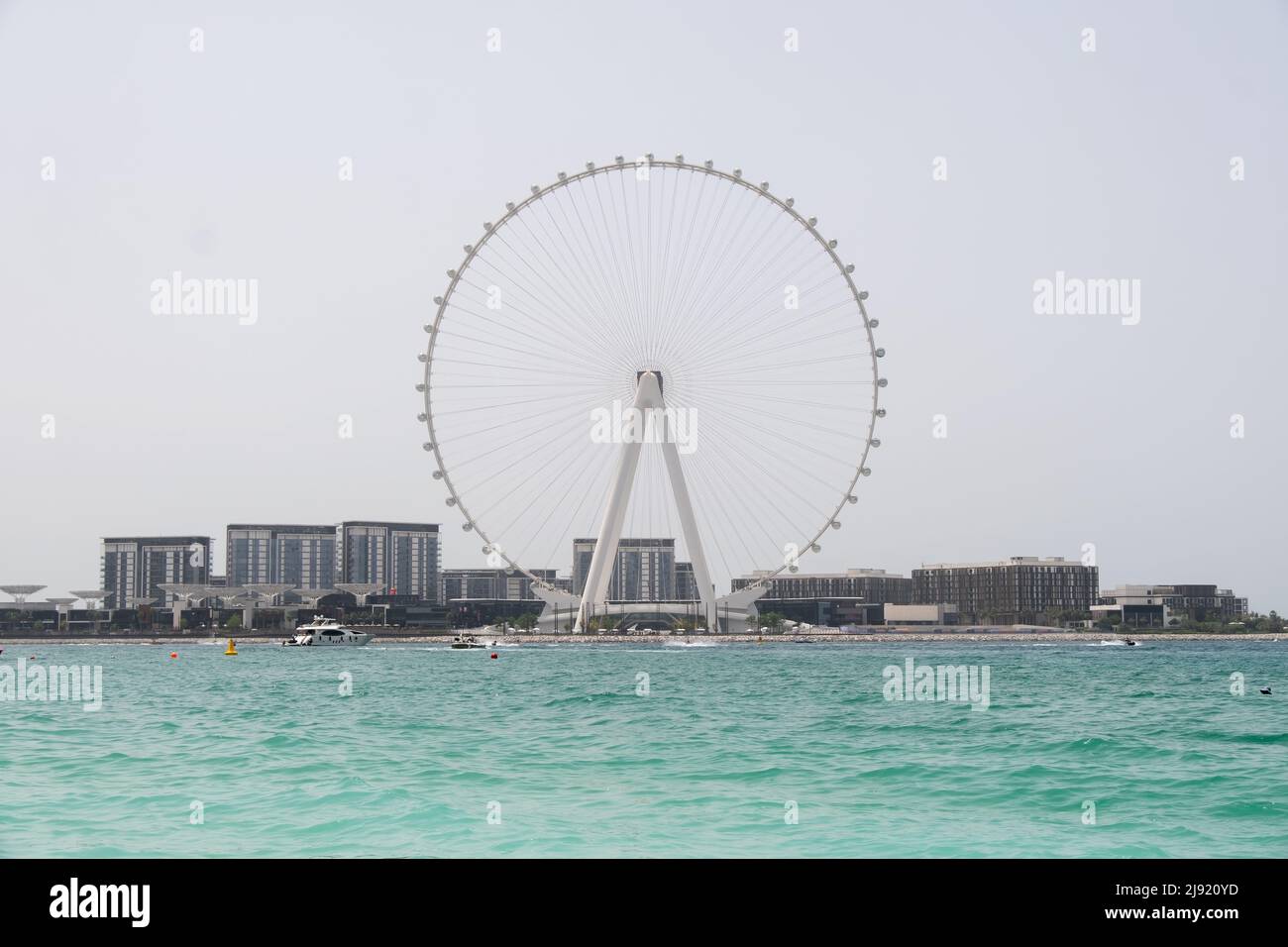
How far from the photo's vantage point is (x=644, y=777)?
20.1 metres

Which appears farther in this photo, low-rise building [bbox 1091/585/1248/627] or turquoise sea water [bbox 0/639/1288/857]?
low-rise building [bbox 1091/585/1248/627]

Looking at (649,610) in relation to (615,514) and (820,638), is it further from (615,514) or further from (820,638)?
(615,514)

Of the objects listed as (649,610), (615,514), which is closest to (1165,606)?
(649,610)

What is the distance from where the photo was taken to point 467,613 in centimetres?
17925
